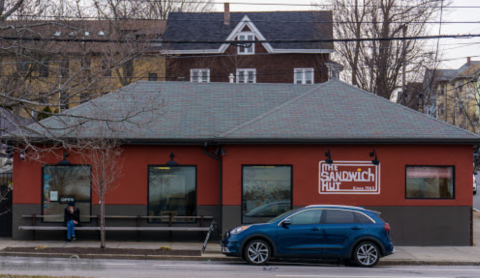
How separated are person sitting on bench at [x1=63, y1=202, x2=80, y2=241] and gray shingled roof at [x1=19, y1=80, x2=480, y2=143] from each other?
2.37 meters

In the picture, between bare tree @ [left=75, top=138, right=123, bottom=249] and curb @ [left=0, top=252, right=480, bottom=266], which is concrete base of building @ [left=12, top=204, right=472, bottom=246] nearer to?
bare tree @ [left=75, top=138, right=123, bottom=249]

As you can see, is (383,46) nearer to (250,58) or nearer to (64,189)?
(250,58)

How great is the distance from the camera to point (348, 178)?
18.7 m

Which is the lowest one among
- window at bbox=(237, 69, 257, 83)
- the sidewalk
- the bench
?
the sidewalk

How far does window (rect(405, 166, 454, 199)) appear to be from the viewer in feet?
61.9

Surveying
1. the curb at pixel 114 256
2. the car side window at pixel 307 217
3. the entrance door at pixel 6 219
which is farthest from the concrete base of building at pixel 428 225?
the entrance door at pixel 6 219

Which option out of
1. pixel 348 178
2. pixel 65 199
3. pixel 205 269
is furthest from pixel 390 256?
pixel 65 199

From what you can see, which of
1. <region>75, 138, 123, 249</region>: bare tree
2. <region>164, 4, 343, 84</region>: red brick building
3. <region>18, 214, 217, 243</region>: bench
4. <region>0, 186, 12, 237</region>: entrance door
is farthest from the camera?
<region>164, 4, 343, 84</region>: red brick building

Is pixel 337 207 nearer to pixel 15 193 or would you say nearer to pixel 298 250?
pixel 298 250

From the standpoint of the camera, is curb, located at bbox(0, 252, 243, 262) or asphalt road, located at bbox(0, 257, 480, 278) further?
curb, located at bbox(0, 252, 243, 262)

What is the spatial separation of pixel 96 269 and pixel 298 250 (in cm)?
513

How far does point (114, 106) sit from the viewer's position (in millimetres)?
20266

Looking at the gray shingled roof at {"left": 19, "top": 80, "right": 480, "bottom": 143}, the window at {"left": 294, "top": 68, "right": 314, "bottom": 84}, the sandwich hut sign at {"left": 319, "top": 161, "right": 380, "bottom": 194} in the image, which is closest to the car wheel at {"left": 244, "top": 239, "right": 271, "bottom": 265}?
the gray shingled roof at {"left": 19, "top": 80, "right": 480, "bottom": 143}

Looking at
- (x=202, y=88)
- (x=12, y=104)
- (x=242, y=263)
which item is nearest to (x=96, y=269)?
(x=242, y=263)
